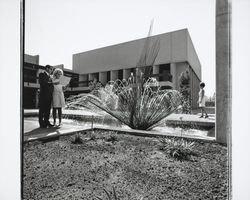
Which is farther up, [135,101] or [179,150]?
[135,101]

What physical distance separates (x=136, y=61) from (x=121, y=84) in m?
0.30

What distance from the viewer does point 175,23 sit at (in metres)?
1.09

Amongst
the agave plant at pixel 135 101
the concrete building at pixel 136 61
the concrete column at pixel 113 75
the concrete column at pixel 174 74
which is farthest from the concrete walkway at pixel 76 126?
the concrete column at pixel 113 75

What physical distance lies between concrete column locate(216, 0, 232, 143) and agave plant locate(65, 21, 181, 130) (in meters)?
0.51

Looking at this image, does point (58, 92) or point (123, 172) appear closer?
point (123, 172)

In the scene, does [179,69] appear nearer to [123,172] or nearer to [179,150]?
[179,150]

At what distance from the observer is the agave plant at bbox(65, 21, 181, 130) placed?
5.39 ft

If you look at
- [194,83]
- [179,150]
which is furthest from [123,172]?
[194,83]

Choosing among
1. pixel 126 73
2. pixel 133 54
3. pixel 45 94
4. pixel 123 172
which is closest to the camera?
pixel 123 172

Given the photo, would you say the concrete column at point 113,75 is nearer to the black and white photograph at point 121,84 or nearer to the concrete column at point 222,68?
the black and white photograph at point 121,84

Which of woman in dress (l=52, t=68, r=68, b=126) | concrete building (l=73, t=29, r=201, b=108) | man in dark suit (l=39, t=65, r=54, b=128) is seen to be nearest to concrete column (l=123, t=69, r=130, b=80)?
concrete building (l=73, t=29, r=201, b=108)

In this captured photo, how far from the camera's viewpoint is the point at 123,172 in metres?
0.99

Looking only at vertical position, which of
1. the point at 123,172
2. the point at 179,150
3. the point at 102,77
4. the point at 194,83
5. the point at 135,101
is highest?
the point at 102,77
